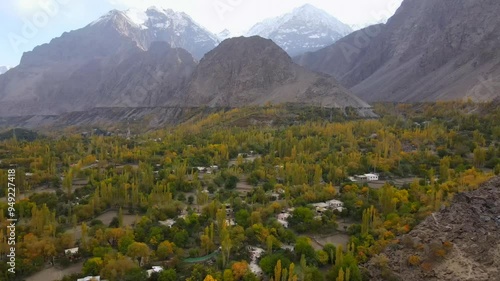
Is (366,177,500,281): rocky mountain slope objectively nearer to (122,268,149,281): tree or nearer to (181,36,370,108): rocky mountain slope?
(122,268,149,281): tree

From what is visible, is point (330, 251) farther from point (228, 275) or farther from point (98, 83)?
point (98, 83)

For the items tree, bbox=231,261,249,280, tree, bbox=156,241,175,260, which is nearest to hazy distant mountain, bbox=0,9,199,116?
tree, bbox=156,241,175,260

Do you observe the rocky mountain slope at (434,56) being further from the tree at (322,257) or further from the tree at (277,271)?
the tree at (277,271)

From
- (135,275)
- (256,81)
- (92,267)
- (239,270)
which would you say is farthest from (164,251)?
(256,81)

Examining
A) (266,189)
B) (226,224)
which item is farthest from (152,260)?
(266,189)

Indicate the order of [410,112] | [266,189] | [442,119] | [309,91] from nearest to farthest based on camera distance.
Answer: [266,189], [442,119], [410,112], [309,91]

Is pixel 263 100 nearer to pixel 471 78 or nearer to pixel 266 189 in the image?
pixel 471 78

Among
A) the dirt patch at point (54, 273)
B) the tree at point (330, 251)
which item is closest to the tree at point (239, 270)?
the tree at point (330, 251)
